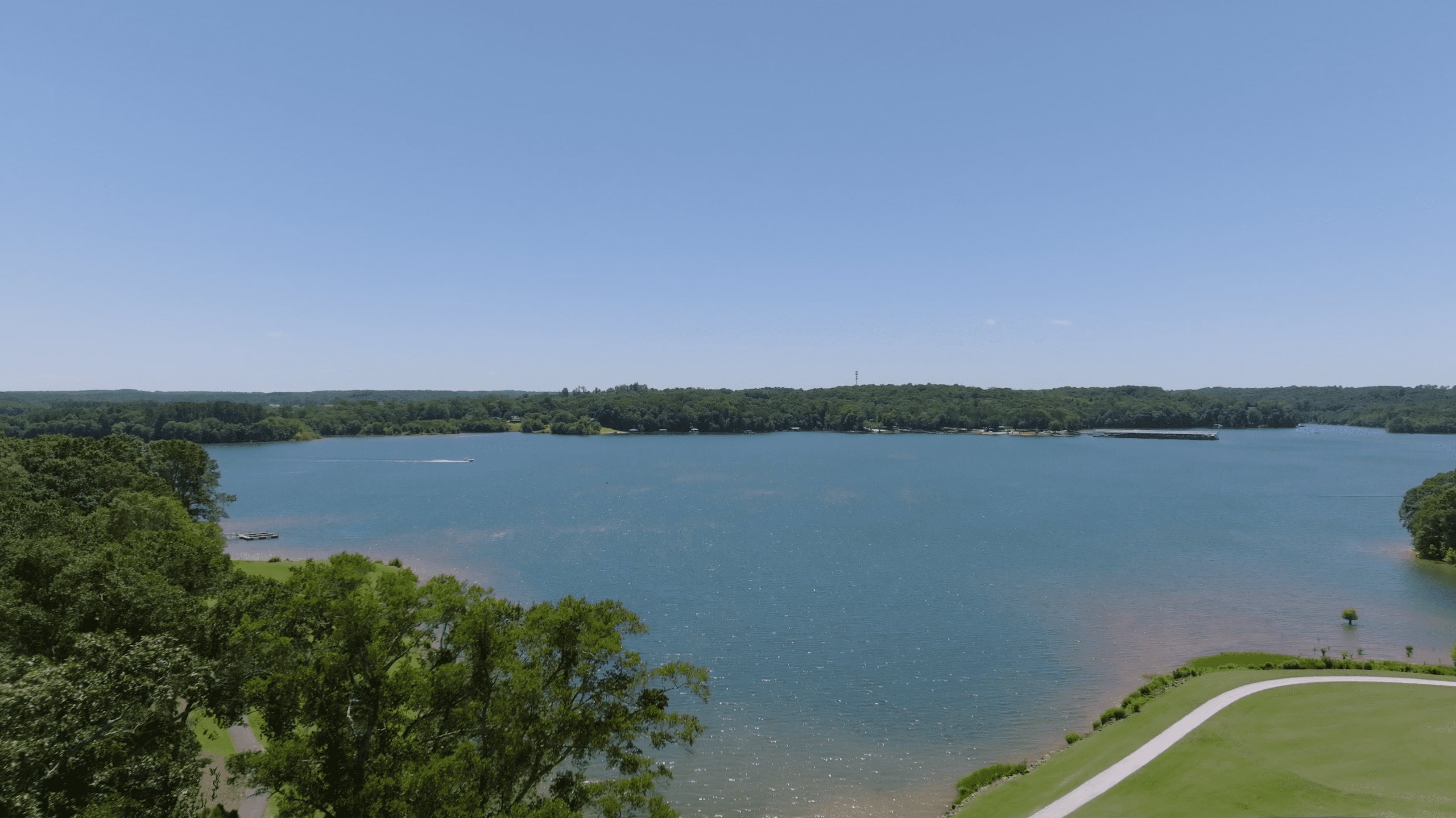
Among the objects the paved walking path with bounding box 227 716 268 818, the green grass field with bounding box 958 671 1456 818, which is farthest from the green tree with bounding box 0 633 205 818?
the green grass field with bounding box 958 671 1456 818

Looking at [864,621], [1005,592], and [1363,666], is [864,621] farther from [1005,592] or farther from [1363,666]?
[1363,666]

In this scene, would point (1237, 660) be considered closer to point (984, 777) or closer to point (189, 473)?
point (984, 777)

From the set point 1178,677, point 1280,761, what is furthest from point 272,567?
point 1280,761

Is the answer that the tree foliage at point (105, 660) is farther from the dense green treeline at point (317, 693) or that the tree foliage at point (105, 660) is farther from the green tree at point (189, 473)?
the green tree at point (189, 473)

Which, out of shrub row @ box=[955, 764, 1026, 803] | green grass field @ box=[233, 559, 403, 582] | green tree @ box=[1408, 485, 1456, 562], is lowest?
shrub row @ box=[955, 764, 1026, 803]

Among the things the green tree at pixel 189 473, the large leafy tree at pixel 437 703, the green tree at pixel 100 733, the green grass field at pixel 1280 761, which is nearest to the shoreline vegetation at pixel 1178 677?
the green grass field at pixel 1280 761

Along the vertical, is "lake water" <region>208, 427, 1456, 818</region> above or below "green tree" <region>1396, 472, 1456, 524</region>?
below

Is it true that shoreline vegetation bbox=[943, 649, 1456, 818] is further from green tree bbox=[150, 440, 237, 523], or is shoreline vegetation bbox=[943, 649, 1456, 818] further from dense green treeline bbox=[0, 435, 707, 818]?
green tree bbox=[150, 440, 237, 523]
